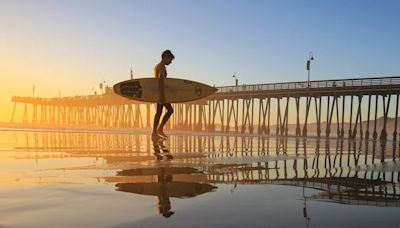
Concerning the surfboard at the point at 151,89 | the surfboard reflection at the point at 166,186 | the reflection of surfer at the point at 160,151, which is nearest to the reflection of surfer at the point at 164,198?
the surfboard reflection at the point at 166,186

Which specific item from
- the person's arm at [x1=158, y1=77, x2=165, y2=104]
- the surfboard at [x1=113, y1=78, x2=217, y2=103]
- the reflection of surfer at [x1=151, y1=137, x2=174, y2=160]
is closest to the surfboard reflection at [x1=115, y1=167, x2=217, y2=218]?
the reflection of surfer at [x1=151, y1=137, x2=174, y2=160]

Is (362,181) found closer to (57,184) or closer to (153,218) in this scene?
(153,218)

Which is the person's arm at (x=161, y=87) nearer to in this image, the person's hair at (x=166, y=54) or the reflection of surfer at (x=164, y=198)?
the person's hair at (x=166, y=54)

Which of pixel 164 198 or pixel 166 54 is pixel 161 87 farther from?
pixel 164 198

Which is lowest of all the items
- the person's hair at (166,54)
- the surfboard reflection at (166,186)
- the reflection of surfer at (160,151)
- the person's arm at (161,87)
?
the reflection of surfer at (160,151)

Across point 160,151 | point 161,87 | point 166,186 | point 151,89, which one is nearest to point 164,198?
point 166,186

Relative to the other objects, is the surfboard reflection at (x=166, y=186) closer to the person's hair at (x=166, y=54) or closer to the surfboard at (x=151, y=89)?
the person's hair at (x=166, y=54)

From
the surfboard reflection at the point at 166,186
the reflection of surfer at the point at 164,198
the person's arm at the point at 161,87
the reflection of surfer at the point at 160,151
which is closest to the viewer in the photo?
the reflection of surfer at the point at 164,198

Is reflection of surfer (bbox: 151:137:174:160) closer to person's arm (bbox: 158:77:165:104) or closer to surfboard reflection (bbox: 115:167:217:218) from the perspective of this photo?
person's arm (bbox: 158:77:165:104)

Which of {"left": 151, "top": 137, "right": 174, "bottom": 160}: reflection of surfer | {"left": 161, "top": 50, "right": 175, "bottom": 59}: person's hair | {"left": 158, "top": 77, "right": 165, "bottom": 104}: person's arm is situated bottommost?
{"left": 151, "top": 137, "right": 174, "bottom": 160}: reflection of surfer

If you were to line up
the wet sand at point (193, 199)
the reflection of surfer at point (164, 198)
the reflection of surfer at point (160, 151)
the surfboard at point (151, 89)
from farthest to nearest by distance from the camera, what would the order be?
the surfboard at point (151, 89)
the reflection of surfer at point (160, 151)
the reflection of surfer at point (164, 198)
the wet sand at point (193, 199)

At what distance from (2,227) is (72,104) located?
98159mm

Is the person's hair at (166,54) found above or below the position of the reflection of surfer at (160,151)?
above

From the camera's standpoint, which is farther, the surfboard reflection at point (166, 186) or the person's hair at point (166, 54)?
the person's hair at point (166, 54)
